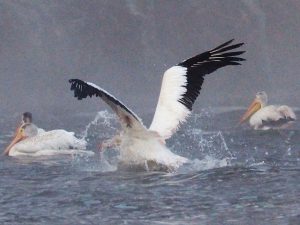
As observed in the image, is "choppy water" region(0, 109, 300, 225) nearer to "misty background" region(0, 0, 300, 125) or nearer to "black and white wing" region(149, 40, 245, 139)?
"black and white wing" region(149, 40, 245, 139)

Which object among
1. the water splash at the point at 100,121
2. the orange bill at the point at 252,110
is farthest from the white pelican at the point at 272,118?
the water splash at the point at 100,121

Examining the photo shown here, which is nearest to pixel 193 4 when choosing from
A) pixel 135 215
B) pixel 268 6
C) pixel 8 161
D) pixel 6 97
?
pixel 268 6

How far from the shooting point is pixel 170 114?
10.8 meters

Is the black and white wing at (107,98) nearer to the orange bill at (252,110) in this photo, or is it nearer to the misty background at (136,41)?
the orange bill at (252,110)

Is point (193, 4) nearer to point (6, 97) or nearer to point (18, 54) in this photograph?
point (18, 54)

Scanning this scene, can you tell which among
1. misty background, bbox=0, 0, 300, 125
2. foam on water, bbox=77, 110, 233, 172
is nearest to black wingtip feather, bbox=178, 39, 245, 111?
foam on water, bbox=77, 110, 233, 172

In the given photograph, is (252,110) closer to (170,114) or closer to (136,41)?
(170,114)

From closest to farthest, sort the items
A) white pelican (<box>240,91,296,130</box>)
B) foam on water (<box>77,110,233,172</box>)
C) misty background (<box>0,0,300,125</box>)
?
foam on water (<box>77,110,233,172</box>)
white pelican (<box>240,91,296,130</box>)
misty background (<box>0,0,300,125</box>)

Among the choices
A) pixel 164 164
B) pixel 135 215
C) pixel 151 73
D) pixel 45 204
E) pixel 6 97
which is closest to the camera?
pixel 135 215

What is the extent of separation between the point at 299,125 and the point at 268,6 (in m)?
20.1

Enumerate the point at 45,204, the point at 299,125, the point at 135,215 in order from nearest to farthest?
the point at 135,215 < the point at 45,204 < the point at 299,125

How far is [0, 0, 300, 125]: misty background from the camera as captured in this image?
3334 centimetres

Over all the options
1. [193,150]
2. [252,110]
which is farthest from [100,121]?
[193,150]

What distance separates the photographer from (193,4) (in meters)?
36.6
